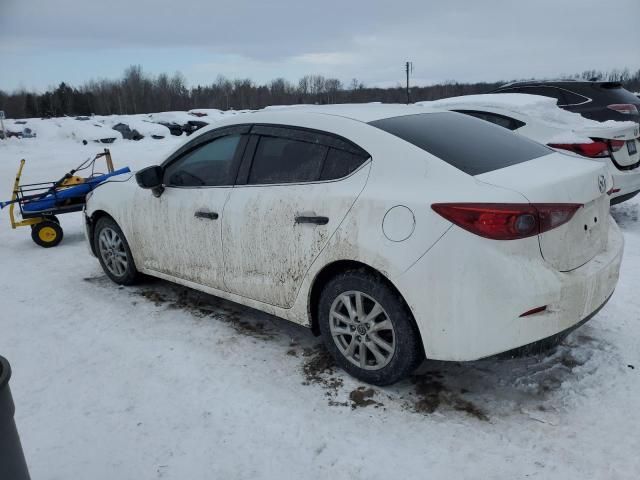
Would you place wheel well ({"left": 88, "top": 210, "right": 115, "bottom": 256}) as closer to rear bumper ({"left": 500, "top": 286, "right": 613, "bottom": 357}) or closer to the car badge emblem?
rear bumper ({"left": 500, "top": 286, "right": 613, "bottom": 357})

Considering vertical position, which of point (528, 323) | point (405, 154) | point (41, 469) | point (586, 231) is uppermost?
point (405, 154)

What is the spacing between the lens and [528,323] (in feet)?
8.54

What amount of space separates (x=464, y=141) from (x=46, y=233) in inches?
224

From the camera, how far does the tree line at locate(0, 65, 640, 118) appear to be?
74.9 meters

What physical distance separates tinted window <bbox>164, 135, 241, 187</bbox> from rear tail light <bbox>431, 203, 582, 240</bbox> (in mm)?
1775

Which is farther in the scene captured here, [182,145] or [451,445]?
[182,145]

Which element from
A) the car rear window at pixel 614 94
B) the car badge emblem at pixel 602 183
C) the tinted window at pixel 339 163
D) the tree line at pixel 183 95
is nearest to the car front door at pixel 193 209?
the tinted window at pixel 339 163

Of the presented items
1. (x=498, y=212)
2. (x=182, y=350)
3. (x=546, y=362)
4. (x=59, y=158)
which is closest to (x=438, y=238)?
(x=498, y=212)

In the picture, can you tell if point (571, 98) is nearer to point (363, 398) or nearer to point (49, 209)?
point (363, 398)

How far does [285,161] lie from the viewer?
3.45m

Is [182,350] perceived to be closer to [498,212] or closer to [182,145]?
[182,145]

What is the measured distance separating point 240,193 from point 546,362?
2.28 m

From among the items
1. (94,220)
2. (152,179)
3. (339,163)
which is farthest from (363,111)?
(94,220)

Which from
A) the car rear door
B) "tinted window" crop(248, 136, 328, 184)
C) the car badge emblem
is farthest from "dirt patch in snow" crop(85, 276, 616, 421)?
"tinted window" crop(248, 136, 328, 184)
